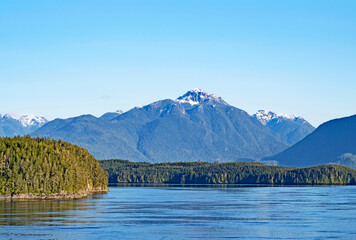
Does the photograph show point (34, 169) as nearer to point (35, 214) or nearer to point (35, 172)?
point (35, 172)

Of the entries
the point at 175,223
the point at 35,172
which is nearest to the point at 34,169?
the point at 35,172

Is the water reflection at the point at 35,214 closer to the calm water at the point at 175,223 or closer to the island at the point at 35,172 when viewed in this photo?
the calm water at the point at 175,223

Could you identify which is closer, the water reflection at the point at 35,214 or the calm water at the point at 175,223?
the calm water at the point at 175,223

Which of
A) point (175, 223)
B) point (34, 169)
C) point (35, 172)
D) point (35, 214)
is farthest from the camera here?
point (34, 169)

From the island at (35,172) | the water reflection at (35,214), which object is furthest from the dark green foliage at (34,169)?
the water reflection at (35,214)

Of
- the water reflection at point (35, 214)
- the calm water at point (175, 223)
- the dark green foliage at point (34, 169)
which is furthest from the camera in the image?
the dark green foliage at point (34, 169)

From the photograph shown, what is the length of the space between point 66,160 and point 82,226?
95.4 meters

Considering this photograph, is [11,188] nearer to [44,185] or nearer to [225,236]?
[44,185]

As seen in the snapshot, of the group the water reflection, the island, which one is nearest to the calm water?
the water reflection

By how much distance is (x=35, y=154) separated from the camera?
18588 centimetres

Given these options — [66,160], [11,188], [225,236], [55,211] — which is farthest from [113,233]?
[66,160]

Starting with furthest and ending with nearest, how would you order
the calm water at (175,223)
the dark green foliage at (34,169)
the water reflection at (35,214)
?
1. the dark green foliage at (34,169)
2. the water reflection at (35,214)
3. the calm water at (175,223)

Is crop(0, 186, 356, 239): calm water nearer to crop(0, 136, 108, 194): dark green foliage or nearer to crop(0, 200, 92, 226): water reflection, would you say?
crop(0, 200, 92, 226): water reflection

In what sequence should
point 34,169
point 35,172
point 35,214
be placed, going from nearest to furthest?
point 35,214 < point 35,172 < point 34,169
